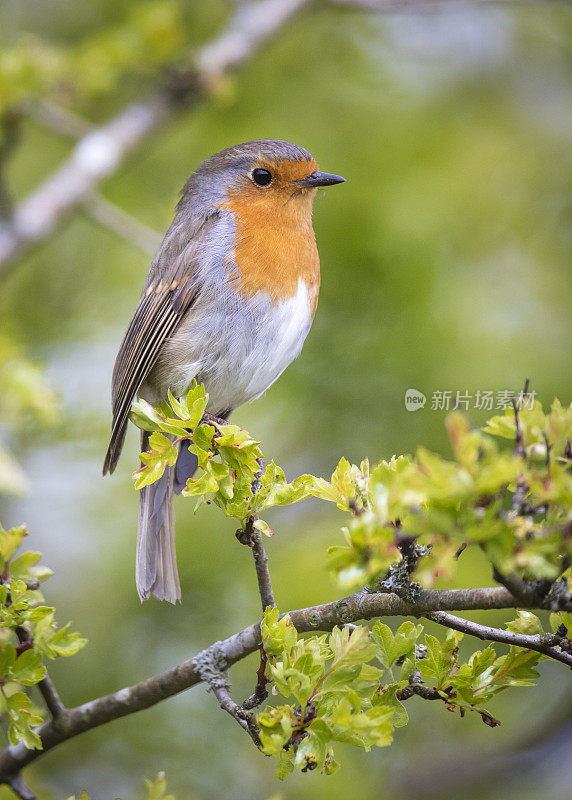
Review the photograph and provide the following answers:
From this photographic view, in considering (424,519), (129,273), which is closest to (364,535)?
(424,519)

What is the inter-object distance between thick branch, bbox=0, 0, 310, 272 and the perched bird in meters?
0.89

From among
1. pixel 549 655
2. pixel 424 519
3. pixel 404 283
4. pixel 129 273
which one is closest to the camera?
pixel 424 519

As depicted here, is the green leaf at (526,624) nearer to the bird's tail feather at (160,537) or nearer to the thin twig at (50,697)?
the thin twig at (50,697)

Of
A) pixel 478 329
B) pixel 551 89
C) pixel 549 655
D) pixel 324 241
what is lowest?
pixel 549 655

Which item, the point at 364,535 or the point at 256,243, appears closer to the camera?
the point at 364,535

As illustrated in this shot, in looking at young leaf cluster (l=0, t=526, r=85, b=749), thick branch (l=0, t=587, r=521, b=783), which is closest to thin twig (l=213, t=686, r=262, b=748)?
thick branch (l=0, t=587, r=521, b=783)

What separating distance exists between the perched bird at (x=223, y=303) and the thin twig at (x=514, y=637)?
61.7 inches

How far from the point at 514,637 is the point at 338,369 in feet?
9.37

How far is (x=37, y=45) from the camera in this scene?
14.6 feet

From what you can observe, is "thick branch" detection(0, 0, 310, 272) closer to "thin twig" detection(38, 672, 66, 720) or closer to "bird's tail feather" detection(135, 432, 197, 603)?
"bird's tail feather" detection(135, 432, 197, 603)

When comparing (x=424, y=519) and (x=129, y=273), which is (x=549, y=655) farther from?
(x=129, y=273)

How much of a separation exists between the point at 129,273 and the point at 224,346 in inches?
76.5

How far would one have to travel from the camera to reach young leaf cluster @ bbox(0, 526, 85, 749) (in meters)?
1.76

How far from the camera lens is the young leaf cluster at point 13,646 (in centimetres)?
176
